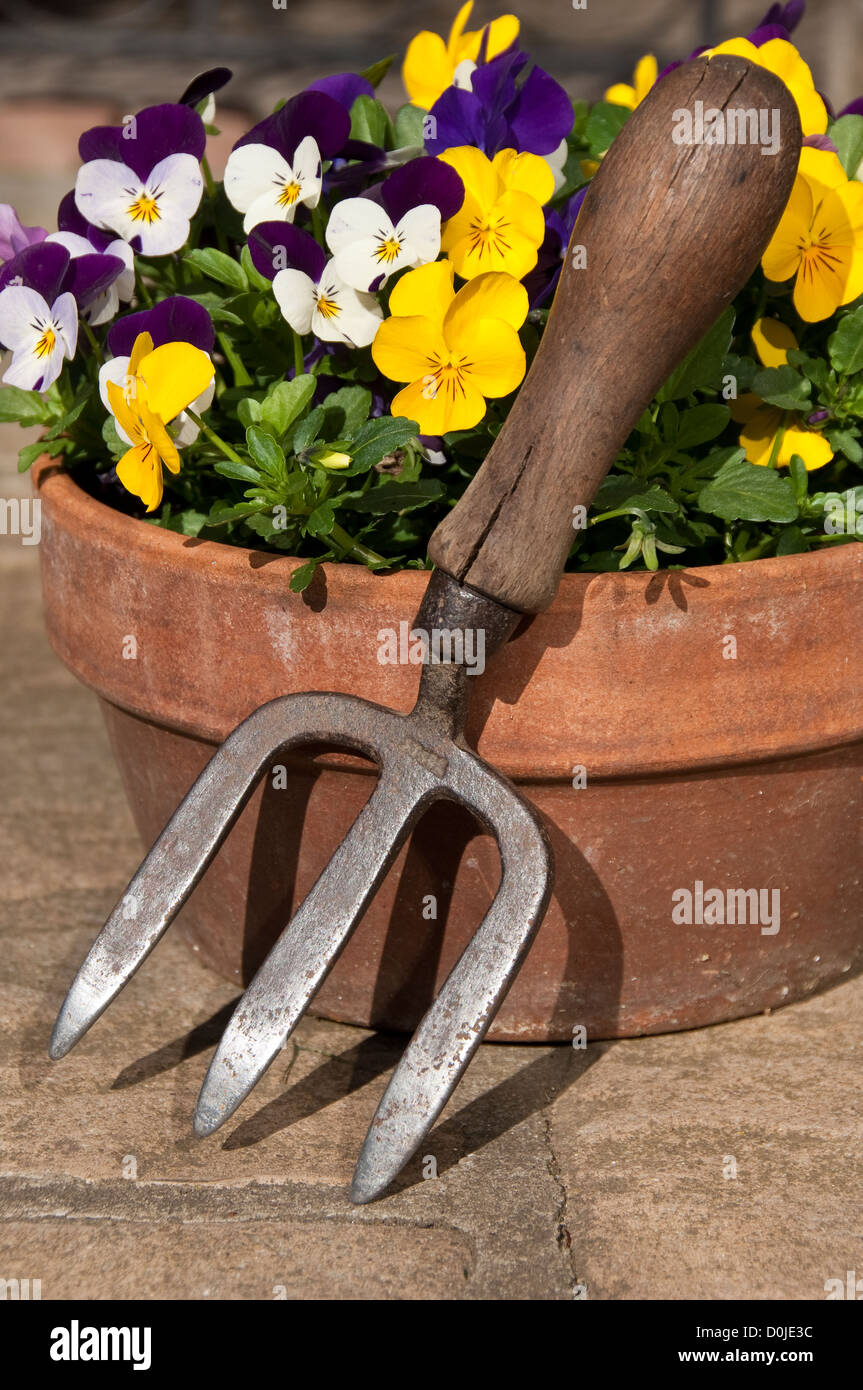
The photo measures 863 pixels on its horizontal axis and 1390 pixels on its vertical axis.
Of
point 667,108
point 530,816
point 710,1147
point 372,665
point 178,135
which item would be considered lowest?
point 710,1147

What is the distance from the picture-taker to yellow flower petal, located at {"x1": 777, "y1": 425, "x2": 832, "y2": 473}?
104 centimetres

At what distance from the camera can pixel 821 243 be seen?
1.00 meters

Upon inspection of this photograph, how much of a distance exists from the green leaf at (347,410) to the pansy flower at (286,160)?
5.2 inches

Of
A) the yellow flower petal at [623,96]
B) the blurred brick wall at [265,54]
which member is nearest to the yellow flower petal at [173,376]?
the yellow flower petal at [623,96]

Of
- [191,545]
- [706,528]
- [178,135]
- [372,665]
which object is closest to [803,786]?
[706,528]

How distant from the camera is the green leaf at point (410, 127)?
1131 mm

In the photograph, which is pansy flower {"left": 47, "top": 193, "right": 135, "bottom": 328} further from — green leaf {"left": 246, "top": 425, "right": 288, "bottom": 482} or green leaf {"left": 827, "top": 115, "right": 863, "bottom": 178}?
green leaf {"left": 827, "top": 115, "right": 863, "bottom": 178}

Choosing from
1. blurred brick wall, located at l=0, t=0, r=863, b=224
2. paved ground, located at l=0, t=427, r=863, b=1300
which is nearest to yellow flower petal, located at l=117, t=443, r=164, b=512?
paved ground, located at l=0, t=427, r=863, b=1300

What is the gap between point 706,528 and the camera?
0.98 metres

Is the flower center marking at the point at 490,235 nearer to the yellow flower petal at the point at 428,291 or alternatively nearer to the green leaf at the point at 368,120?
the yellow flower petal at the point at 428,291
